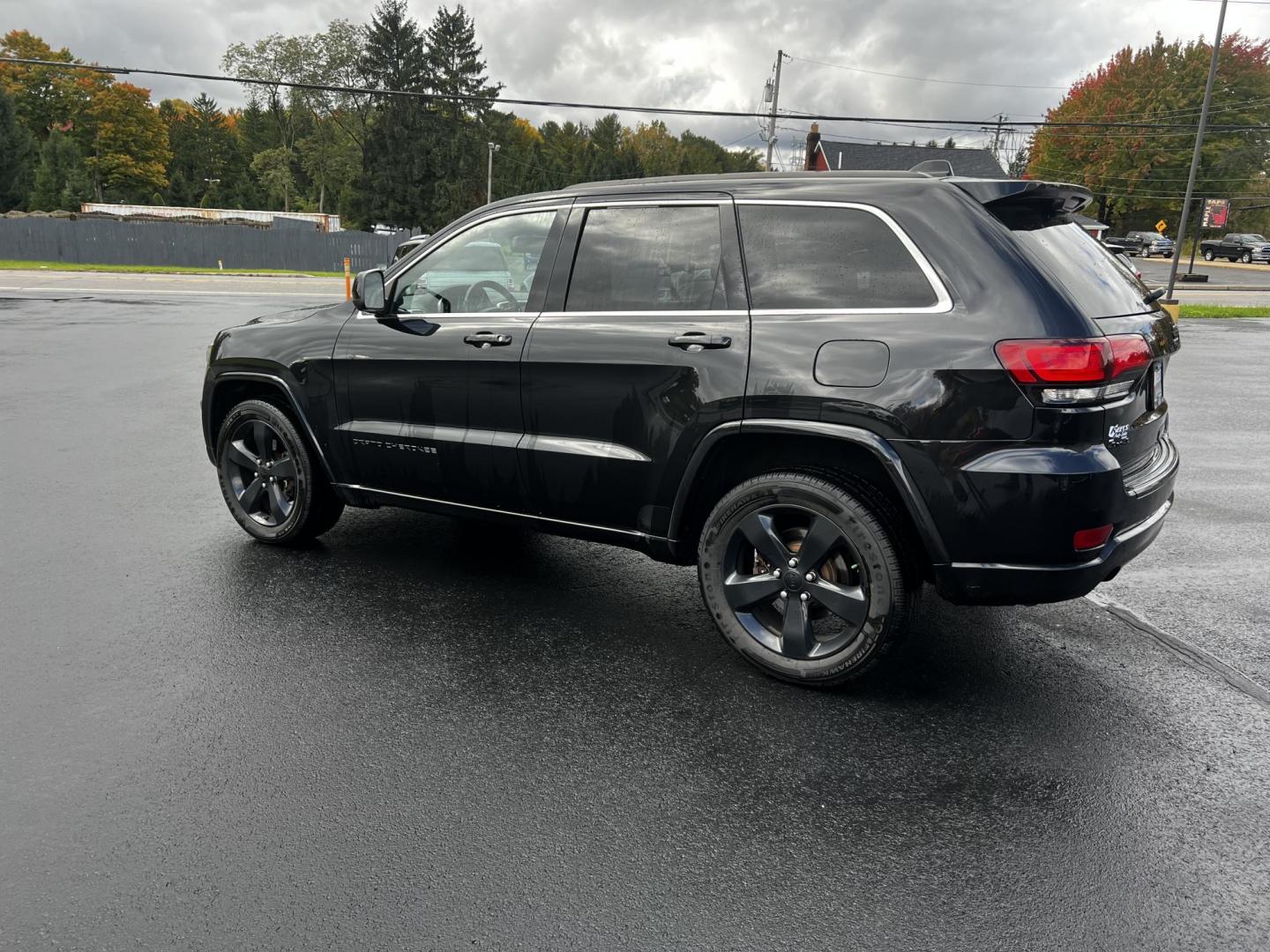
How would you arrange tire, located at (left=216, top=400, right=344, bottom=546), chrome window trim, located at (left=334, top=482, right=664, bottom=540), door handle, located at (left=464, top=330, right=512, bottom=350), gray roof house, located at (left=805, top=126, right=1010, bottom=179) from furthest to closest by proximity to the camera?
gray roof house, located at (left=805, top=126, right=1010, bottom=179) < tire, located at (left=216, top=400, right=344, bottom=546) < door handle, located at (left=464, top=330, right=512, bottom=350) < chrome window trim, located at (left=334, top=482, right=664, bottom=540)

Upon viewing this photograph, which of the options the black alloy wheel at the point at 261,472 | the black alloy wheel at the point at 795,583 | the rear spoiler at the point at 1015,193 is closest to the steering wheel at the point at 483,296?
the black alloy wheel at the point at 261,472

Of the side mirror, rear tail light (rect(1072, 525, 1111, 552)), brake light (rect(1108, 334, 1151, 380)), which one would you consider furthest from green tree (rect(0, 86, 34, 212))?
rear tail light (rect(1072, 525, 1111, 552))

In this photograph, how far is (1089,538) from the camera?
128 inches

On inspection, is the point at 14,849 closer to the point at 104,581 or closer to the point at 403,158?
the point at 104,581

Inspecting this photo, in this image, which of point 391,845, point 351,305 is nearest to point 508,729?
point 391,845

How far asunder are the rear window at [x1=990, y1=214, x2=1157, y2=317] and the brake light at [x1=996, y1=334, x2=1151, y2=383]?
7.7 inches

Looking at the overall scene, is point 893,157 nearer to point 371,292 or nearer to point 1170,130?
point 1170,130

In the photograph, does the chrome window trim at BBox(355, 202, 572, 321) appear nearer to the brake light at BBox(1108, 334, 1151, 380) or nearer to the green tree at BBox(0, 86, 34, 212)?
the brake light at BBox(1108, 334, 1151, 380)

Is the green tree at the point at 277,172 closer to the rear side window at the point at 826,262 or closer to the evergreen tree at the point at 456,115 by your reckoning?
the evergreen tree at the point at 456,115

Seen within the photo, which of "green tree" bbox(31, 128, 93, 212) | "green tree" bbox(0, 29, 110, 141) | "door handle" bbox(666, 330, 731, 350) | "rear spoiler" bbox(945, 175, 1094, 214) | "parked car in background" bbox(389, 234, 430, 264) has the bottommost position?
"door handle" bbox(666, 330, 731, 350)

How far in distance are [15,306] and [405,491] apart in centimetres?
1937

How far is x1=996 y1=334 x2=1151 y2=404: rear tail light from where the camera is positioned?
3.15m

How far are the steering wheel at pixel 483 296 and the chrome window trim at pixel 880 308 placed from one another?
3.70 ft

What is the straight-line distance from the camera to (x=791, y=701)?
361 centimetres
